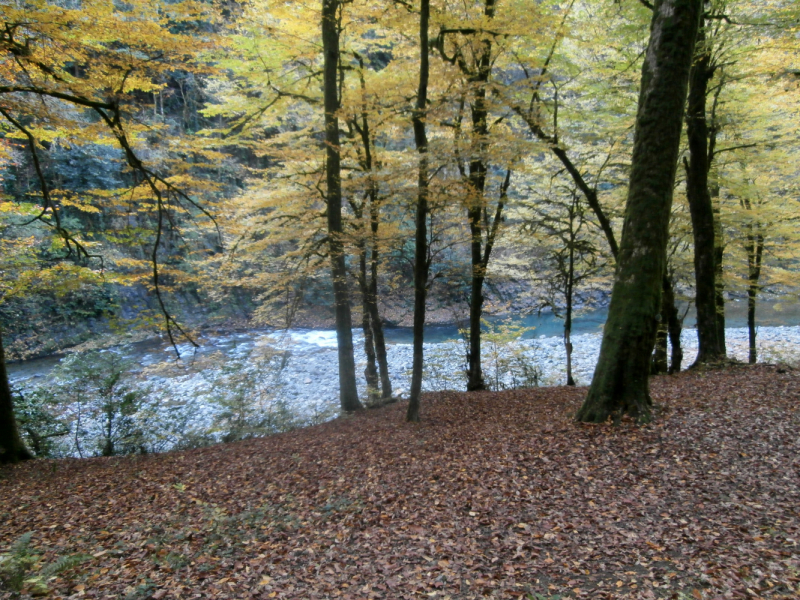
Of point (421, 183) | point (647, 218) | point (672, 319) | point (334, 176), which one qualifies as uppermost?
point (334, 176)

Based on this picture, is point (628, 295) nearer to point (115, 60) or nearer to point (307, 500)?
point (307, 500)

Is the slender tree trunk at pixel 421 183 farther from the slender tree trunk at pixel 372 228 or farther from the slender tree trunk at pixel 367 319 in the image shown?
the slender tree trunk at pixel 367 319

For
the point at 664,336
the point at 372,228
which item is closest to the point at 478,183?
the point at 372,228

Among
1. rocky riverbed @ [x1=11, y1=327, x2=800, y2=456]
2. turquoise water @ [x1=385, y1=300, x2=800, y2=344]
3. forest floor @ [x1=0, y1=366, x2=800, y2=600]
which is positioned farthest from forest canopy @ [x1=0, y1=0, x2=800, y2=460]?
turquoise water @ [x1=385, y1=300, x2=800, y2=344]

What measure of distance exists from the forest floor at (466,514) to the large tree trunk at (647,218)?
0.55m

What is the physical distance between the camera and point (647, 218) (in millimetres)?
5023

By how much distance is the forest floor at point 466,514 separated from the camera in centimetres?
295

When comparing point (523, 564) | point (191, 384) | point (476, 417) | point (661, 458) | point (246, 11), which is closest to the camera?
point (523, 564)

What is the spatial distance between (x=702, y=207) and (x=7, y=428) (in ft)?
41.7

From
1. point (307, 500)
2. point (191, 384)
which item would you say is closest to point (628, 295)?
point (307, 500)

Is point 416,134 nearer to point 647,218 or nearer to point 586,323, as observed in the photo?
point 647,218

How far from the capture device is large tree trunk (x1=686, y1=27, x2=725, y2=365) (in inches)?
317

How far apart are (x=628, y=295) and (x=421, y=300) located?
9.46ft

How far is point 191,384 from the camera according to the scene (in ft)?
42.7
